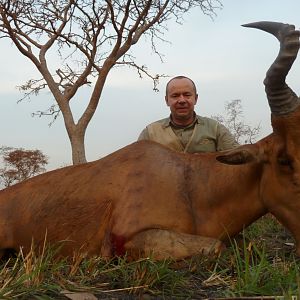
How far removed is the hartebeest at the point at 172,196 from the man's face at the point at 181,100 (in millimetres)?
1995

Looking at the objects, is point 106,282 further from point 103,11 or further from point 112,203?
point 103,11

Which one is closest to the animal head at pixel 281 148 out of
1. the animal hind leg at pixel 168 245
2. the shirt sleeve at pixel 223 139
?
the animal hind leg at pixel 168 245

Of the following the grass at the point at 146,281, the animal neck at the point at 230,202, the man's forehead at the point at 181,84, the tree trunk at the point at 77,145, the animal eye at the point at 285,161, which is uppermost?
the tree trunk at the point at 77,145

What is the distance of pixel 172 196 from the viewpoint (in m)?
4.11

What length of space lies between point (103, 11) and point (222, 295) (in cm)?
1606

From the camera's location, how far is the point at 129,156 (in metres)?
4.53

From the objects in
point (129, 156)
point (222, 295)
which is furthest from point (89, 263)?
point (129, 156)

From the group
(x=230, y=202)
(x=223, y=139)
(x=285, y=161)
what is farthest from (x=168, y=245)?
(x=223, y=139)

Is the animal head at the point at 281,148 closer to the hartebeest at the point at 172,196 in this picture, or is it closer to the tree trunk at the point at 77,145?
the hartebeest at the point at 172,196

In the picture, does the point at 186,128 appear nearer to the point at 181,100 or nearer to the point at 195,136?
the point at 195,136

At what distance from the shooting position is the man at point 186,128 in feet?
21.5

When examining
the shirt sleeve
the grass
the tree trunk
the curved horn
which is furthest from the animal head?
the tree trunk

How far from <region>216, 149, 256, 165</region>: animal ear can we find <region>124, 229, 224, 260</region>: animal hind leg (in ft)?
2.01

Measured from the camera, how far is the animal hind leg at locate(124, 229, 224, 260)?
374cm
